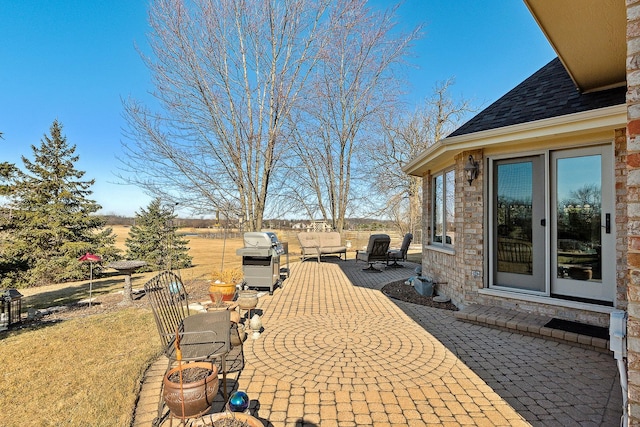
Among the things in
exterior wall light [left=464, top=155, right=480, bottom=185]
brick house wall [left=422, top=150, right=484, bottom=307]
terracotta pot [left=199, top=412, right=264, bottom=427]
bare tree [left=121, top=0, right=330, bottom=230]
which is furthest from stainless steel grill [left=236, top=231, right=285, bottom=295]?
terracotta pot [left=199, top=412, right=264, bottom=427]

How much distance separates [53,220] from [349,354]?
13.7 meters

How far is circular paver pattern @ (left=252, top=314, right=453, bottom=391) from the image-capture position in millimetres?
2898

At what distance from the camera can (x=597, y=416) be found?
2334 millimetres

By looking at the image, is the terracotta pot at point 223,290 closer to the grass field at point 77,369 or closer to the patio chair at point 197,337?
the grass field at point 77,369

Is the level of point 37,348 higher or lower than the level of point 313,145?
lower

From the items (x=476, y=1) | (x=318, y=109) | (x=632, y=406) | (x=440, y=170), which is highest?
(x=476, y=1)

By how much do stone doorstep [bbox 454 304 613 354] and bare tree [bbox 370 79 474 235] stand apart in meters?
14.3

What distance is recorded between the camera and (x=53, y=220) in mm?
11883

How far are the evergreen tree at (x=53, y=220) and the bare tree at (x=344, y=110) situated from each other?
870cm

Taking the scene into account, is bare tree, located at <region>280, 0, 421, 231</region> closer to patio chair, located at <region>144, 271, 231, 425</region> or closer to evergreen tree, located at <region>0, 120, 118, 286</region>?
evergreen tree, located at <region>0, 120, 118, 286</region>

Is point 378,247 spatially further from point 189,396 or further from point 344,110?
point 344,110

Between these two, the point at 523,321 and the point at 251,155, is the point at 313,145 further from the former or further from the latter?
the point at 523,321

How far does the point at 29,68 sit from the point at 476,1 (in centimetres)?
1378

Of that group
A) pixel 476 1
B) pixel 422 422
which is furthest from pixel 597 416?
pixel 476 1
